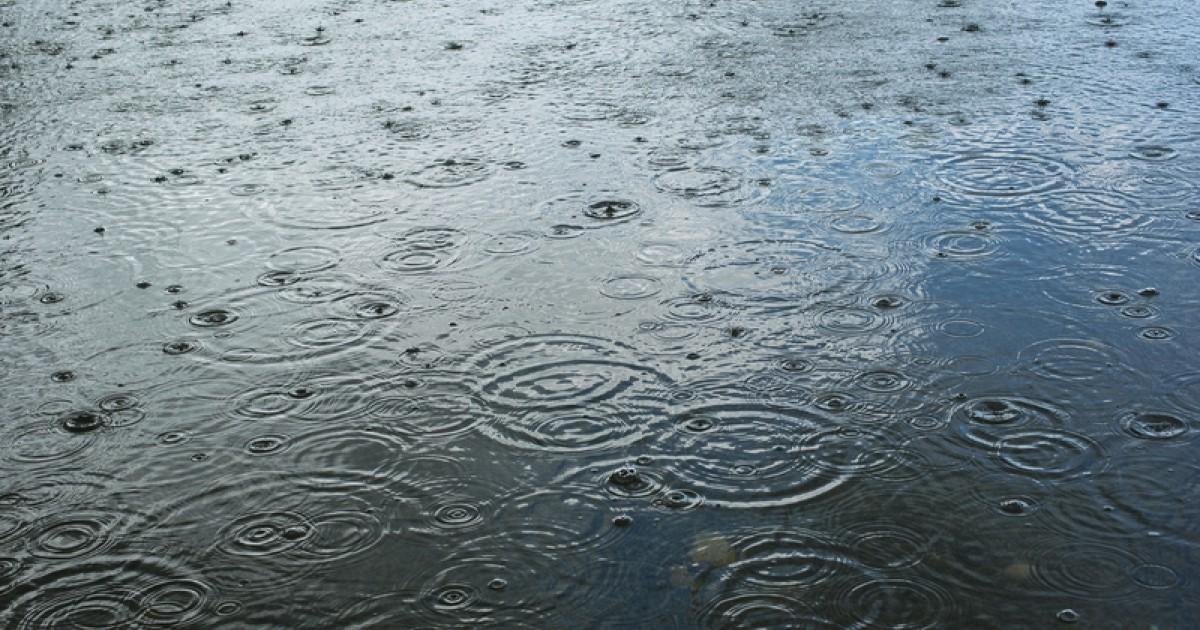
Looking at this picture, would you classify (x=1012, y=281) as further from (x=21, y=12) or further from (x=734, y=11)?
(x=21, y=12)

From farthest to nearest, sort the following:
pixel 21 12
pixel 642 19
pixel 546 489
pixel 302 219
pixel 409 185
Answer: pixel 21 12
pixel 642 19
pixel 409 185
pixel 302 219
pixel 546 489

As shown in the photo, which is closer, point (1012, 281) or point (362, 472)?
point (362, 472)

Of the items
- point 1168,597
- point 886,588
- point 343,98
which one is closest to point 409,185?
point 343,98

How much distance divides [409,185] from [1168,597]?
132 inches

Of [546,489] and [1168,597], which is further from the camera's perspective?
[546,489]

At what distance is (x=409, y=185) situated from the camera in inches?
193

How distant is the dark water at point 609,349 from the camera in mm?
2553

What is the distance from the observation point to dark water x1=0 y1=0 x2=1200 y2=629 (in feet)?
8.38

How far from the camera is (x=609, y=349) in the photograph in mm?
3508

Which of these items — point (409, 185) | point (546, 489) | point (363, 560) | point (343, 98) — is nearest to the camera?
point (363, 560)

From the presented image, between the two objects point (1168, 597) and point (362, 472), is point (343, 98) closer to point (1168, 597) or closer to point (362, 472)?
point (362, 472)

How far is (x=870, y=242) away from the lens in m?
4.18

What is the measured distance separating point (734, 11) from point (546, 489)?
579 cm

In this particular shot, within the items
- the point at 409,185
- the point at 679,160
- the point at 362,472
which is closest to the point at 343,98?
the point at 409,185
